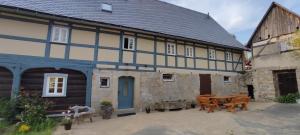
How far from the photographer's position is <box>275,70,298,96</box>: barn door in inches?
498

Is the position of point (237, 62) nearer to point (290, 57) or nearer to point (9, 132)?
point (290, 57)

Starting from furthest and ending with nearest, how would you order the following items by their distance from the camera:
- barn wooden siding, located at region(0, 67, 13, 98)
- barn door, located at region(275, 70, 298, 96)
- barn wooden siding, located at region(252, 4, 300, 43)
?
barn door, located at region(275, 70, 298, 96)
barn wooden siding, located at region(252, 4, 300, 43)
barn wooden siding, located at region(0, 67, 13, 98)

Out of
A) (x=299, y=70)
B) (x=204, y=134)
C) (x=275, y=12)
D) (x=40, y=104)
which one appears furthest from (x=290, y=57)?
(x=40, y=104)

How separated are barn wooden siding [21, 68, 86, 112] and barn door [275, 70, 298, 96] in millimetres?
13125

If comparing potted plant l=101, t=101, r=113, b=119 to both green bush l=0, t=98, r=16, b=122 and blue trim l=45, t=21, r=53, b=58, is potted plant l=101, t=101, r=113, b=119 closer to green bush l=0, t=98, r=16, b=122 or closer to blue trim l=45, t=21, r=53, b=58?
blue trim l=45, t=21, r=53, b=58

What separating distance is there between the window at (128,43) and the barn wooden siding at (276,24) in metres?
10.2

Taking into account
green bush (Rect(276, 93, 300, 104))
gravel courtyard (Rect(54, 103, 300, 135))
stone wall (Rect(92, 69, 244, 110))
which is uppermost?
stone wall (Rect(92, 69, 244, 110))

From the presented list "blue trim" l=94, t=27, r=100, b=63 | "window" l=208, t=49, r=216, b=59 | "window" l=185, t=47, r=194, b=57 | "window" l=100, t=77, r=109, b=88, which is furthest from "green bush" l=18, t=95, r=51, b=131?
"window" l=208, t=49, r=216, b=59

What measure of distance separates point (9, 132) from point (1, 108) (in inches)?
43.1

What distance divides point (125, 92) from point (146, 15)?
556cm

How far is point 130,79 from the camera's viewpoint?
10.6 m

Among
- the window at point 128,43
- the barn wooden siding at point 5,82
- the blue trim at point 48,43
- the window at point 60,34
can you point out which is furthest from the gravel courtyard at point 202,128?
the window at point 128,43

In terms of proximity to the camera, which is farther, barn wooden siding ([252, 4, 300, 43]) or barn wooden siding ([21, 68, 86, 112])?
barn wooden siding ([252, 4, 300, 43])

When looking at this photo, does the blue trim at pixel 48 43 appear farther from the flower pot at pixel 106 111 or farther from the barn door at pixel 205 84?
the barn door at pixel 205 84
